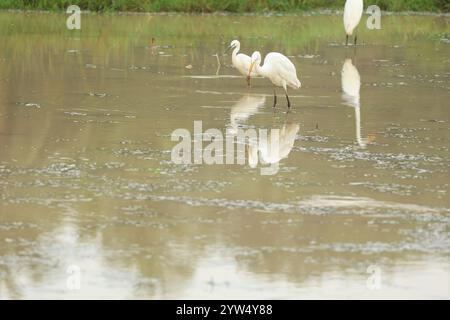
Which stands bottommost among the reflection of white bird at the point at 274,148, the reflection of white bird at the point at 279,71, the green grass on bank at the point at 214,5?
the green grass on bank at the point at 214,5

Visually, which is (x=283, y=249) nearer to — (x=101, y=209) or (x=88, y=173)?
(x=101, y=209)

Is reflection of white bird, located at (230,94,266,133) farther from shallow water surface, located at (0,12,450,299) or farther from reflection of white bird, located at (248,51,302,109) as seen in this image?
reflection of white bird, located at (248,51,302,109)

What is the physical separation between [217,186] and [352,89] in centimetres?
710

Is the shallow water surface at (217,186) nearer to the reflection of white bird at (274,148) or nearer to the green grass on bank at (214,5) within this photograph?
the reflection of white bird at (274,148)

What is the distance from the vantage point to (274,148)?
1111cm

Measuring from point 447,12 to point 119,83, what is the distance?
1821 cm

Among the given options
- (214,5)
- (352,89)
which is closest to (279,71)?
(352,89)

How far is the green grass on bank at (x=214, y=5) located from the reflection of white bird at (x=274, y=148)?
59.9 feet

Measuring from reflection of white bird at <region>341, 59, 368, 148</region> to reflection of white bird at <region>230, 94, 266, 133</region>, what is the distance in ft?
3.56

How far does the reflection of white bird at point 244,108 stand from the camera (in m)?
12.9

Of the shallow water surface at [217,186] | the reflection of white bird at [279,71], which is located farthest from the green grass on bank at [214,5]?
the reflection of white bird at [279,71]

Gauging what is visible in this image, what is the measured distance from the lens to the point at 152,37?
23.6 m

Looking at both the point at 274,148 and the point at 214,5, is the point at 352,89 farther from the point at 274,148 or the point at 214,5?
the point at 214,5

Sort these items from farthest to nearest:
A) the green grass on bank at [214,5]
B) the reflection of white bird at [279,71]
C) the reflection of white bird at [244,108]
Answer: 1. the green grass on bank at [214,5]
2. the reflection of white bird at [279,71]
3. the reflection of white bird at [244,108]
